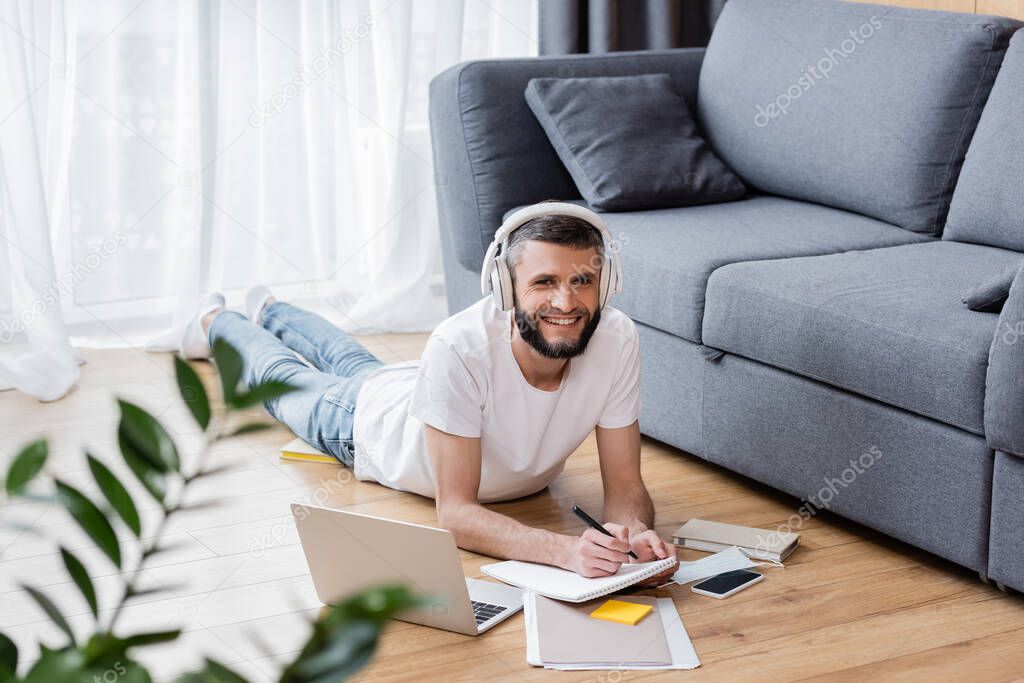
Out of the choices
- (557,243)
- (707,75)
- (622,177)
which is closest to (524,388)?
(557,243)

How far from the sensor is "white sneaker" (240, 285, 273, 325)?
3043 mm

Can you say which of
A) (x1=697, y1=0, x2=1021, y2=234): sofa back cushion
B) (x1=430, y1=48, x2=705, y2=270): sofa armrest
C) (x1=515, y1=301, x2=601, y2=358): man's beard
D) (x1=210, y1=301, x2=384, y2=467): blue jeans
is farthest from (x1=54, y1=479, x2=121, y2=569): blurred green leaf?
(x1=430, y1=48, x2=705, y2=270): sofa armrest

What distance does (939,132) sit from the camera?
261 cm

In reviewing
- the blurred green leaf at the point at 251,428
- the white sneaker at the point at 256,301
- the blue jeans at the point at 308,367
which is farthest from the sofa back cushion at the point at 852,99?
the blurred green leaf at the point at 251,428

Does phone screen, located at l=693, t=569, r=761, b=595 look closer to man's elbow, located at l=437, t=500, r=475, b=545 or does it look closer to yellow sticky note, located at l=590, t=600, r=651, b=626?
yellow sticky note, located at l=590, t=600, r=651, b=626

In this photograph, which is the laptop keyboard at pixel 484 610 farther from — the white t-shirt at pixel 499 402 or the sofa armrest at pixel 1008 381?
the sofa armrest at pixel 1008 381

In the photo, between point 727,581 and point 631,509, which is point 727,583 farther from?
point 631,509

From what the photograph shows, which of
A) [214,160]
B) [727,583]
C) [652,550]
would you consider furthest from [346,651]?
[214,160]

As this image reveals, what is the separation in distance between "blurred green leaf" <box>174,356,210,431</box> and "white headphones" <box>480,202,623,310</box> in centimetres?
157

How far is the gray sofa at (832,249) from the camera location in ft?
6.26

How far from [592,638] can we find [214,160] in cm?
221

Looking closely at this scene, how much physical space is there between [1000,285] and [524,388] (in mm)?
804

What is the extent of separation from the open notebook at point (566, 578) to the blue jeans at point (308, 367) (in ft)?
1.91

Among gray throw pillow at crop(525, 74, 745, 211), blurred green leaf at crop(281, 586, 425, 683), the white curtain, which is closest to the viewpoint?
blurred green leaf at crop(281, 586, 425, 683)
